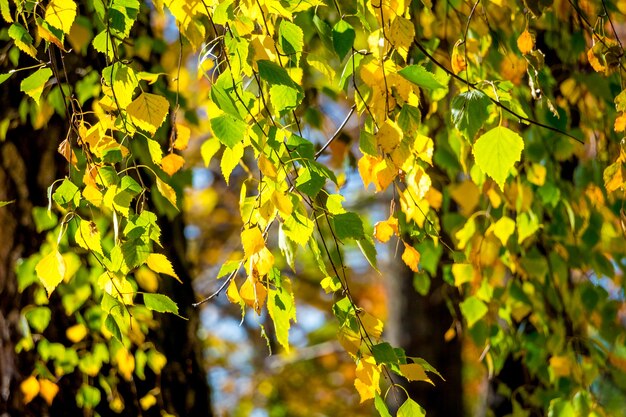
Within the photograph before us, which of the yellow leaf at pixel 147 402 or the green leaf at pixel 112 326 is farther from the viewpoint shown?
the yellow leaf at pixel 147 402

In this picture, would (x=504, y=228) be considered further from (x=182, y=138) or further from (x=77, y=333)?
(x=77, y=333)


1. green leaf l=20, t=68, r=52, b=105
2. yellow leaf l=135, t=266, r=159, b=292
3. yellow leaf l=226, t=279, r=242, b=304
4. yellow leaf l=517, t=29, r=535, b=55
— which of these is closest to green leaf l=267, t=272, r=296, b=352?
yellow leaf l=226, t=279, r=242, b=304

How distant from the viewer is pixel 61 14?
1.47 meters

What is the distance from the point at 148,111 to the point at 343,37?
341 mm

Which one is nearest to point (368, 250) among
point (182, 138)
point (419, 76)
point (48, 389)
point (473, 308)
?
point (419, 76)

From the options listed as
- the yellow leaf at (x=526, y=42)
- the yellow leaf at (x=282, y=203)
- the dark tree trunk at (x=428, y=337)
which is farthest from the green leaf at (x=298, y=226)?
the dark tree trunk at (x=428, y=337)

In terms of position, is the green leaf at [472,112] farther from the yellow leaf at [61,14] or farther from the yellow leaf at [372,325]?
the yellow leaf at [61,14]

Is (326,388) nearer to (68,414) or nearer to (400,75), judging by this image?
(68,414)

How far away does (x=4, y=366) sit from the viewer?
2797 millimetres

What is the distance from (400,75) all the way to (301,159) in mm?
222

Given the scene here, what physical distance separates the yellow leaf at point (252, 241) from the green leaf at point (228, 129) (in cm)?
14

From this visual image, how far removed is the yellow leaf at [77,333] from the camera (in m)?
2.72

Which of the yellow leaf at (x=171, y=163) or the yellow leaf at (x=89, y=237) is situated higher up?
the yellow leaf at (x=171, y=163)

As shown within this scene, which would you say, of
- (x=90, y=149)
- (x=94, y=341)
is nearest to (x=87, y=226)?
(x=90, y=149)
